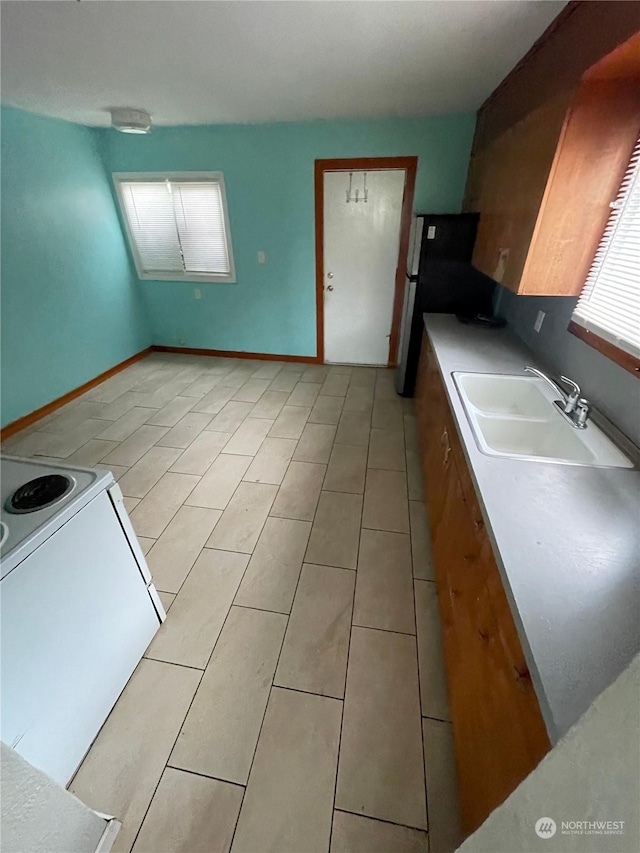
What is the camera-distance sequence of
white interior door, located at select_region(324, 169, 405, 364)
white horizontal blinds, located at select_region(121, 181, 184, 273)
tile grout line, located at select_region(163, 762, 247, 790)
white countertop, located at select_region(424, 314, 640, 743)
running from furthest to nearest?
white horizontal blinds, located at select_region(121, 181, 184, 273), white interior door, located at select_region(324, 169, 405, 364), tile grout line, located at select_region(163, 762, 247, 790), white countertop, located at select_region(424, 314, 640, 743)

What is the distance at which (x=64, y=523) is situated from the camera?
103cm

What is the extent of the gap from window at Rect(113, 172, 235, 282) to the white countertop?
371 centimetres

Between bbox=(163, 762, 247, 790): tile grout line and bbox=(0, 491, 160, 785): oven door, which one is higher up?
bbox=(0, 491, 160, 785): oven door

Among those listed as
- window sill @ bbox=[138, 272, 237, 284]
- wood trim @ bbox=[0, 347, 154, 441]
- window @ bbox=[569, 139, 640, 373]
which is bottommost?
wood trim @ bbox=[0, 347, 154, 441]

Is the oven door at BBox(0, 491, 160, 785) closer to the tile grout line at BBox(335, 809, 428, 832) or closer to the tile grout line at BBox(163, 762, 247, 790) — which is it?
the tile grout line at BBox(163, 762, 247, 790)

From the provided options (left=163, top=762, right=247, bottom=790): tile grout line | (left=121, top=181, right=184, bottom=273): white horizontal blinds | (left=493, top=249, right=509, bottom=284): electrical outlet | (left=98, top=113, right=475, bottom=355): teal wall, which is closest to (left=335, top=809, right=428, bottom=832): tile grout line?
(left=163, top=762, right=247, bottom=790): tile grout line

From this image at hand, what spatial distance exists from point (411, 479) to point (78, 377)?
11.3ft

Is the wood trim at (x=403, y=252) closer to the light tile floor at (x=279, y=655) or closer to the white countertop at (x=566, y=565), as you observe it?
the light tile floor at (x=279, y=655)

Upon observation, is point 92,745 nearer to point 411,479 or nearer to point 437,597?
point 437,597

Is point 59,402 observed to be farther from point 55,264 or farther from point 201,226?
point 201,226

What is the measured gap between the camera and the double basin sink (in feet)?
4.17

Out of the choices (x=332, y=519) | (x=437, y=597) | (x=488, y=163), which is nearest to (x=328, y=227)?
(x=488, y=163)

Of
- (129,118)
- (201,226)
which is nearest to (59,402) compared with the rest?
(201,226)

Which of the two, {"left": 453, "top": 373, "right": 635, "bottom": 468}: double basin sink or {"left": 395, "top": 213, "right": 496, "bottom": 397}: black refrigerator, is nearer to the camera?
{"left": 453, "top": 373, "right": 635, "bottom": 468}: double basin sink
